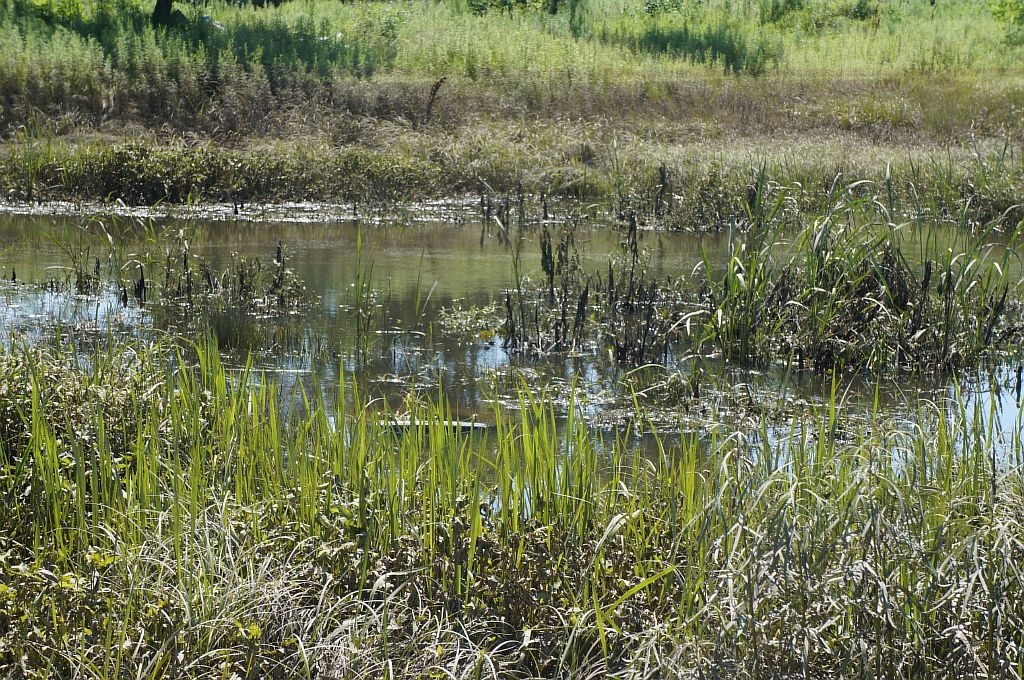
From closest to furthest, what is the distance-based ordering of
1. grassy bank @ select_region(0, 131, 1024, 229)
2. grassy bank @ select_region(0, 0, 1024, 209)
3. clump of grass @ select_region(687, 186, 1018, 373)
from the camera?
clump of grass @ select_region(687, 186, 1018, 373), grassy bank @ select_region(0, 131, 1024, 229), grassy bank @ select_region(0, 0, 1024, 209)

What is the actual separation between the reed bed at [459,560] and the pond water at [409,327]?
1.69 feet

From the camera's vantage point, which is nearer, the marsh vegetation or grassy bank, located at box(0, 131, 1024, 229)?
the marsh vegetation

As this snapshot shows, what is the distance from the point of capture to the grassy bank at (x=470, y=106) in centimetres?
1384

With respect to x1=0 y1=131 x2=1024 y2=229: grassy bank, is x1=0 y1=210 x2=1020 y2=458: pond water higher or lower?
lower

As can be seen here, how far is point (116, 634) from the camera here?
9.91 feet

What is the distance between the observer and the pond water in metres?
6.14

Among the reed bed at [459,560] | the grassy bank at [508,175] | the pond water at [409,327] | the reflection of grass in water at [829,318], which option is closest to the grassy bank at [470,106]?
the grassy bank at [508,175]

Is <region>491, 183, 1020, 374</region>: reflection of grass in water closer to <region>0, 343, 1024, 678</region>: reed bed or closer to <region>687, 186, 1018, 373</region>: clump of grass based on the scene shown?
<region>687, 186, 1018, 373</region>: clump of grass

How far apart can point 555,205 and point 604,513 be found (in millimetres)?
10617

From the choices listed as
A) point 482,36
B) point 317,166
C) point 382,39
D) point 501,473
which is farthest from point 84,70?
point 501,473

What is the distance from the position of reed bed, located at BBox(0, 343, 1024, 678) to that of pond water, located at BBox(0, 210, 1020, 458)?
0.52 meters

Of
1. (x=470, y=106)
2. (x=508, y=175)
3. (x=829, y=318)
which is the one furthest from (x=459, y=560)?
(x=470, y=106)

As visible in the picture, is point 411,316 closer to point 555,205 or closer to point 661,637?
point 661,637

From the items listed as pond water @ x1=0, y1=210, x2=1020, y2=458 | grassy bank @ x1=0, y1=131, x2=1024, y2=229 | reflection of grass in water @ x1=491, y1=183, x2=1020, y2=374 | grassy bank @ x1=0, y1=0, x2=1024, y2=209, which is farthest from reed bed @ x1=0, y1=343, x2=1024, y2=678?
grassy bank @ x1=0, y1=131, x2=1024, y2=229
